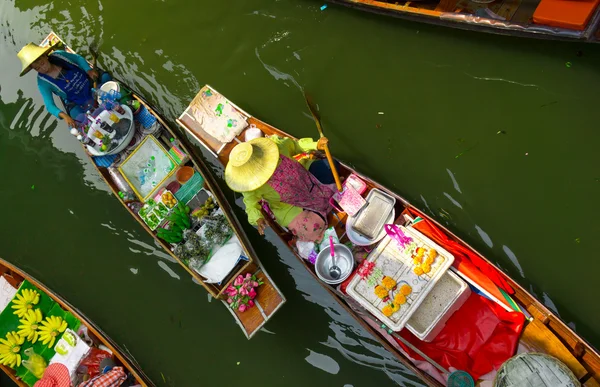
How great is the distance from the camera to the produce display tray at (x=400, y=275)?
12.3ft

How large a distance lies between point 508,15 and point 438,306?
3.41 m

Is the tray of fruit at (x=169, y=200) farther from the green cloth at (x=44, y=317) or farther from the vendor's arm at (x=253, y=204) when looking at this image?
the green cloth at (x=44, y=317)

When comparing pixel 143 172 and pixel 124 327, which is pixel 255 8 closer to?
pixel 143 172

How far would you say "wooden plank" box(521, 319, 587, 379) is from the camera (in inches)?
136

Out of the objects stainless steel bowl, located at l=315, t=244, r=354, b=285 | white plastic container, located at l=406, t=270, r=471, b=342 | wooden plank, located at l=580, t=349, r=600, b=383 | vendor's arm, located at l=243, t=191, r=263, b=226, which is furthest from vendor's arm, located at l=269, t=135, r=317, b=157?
wooden plank, located at l=580, t=349, r=600, b=383

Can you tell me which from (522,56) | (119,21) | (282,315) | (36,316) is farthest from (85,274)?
(522,56)

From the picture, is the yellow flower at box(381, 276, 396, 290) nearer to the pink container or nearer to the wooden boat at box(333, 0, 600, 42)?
the pink container

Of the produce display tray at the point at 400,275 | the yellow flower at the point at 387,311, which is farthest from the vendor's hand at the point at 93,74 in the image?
the yellow flower at the point at 387,311

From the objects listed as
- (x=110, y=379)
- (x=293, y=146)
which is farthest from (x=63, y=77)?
(x=110, y=379)

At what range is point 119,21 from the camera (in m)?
6.87

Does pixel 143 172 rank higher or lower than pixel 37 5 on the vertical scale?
lower

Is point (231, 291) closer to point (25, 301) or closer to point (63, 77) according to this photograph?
point (25, 301)

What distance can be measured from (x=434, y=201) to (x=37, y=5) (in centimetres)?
744

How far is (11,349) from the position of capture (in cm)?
539
